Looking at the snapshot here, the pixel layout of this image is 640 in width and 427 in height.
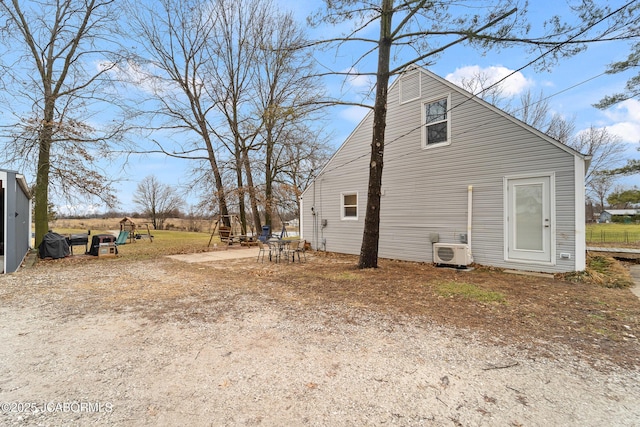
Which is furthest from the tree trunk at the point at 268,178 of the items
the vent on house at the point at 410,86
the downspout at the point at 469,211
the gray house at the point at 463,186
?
the downspout at the point at 469,211

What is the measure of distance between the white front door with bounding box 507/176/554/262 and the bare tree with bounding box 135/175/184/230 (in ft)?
128

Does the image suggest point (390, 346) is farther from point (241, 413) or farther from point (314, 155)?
point (314, 155)

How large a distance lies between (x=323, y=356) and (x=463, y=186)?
6779 millimetres

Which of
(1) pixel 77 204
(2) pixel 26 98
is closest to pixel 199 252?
(1) pixel 77 204

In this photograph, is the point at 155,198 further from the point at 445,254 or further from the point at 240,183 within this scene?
the point at 445,254

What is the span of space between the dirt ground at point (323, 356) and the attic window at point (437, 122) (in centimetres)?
462

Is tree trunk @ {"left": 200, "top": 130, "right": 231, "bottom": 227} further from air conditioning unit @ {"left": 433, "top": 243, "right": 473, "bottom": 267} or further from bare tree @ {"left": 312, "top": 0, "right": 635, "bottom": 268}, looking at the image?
air conditioning unit @ {"left": 433, "top": 243, "right": 473, "bottom": 267}

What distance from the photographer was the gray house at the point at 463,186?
21.7 feet

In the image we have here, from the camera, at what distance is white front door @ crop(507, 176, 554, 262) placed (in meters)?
6.77

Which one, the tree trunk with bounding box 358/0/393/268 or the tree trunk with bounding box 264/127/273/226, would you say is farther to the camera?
the tree trunk with bounding box 264/127/273/226

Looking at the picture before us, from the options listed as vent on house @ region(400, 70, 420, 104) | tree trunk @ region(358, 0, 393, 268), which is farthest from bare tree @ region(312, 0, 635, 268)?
vent on house @ region(400, 70, 420, 104)

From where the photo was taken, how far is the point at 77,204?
10766 mm

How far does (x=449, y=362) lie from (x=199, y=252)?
11346 mm

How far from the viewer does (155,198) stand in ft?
129
